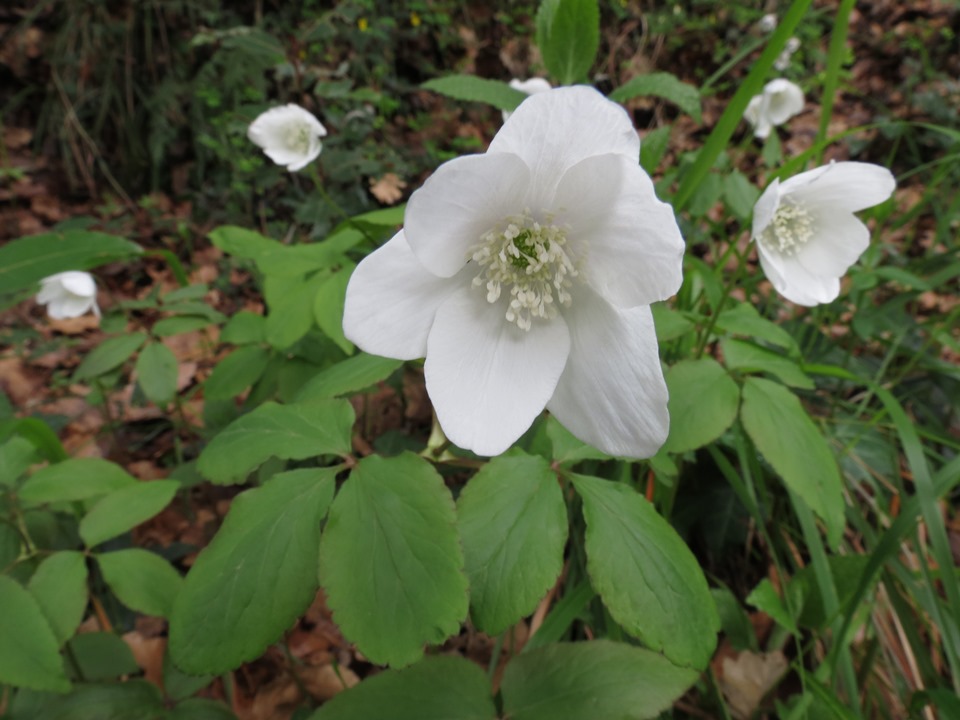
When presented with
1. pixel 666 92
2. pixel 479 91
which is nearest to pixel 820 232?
pixel 666 92

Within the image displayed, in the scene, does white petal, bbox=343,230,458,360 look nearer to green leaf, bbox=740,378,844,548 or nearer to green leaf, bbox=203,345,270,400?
green leaf, bbox=740,378,844,548

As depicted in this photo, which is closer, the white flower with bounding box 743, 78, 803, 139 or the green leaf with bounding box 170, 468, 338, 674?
the green leaf with bounding box 170, 468, 338, 674

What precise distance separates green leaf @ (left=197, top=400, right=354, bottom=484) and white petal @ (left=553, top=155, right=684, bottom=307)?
0.45m

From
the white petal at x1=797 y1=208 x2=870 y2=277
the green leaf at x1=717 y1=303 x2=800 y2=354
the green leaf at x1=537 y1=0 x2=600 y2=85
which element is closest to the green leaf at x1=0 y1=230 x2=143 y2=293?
the green leaf at x1=537 y1=0 x2=600 y2=85

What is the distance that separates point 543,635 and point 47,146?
443 centimetres

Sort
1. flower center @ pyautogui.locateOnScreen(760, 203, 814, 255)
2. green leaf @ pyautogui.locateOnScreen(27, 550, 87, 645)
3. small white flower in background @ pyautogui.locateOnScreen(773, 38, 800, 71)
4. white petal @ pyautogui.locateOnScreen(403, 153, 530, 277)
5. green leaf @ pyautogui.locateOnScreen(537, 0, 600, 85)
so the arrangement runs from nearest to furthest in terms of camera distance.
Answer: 1. white petal @ pyautogui.locateOnScreen(403, 153, 530, 277)
2. green leaf @ pyautogui.locateOnScreen(27, 550, 87, 645)
3. green leaf @ pyautogui.locateOnScreen(537, 0, 600, 85)
4. flower center @ pyautogui.locateOnScreen(760, 203, 814, 255)
5. small white flower in background @ pyautogui.locateOnScreen(773, 38, 800, 71)

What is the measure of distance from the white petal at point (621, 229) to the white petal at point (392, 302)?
0.68 feet

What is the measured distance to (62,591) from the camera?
101 centimetres

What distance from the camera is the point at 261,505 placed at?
817 mm

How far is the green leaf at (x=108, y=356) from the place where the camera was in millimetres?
1683

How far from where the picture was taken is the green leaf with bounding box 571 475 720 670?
29.7 inches

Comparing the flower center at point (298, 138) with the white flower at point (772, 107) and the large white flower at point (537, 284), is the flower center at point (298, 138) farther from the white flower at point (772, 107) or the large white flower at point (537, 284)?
the white flower at point (772, 107)

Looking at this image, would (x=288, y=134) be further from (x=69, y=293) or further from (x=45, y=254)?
(x=45, y=254)

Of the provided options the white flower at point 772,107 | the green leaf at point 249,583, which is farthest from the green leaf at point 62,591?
the white flower at point 772,107
